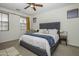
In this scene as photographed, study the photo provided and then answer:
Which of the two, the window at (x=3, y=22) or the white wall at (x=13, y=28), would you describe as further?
the white wall at (x=13, y=28)

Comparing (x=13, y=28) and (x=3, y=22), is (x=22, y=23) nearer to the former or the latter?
(x=13, y=28)

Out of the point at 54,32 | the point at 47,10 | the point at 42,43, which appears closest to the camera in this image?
the point at 42,43

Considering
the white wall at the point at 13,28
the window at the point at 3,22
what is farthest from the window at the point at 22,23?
the window at the point at 3,22

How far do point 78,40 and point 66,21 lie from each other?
82cm

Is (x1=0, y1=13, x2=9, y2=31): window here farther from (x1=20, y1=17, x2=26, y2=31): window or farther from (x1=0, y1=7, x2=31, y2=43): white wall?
(x1=20, y1=17, x2=26, y2=31): window

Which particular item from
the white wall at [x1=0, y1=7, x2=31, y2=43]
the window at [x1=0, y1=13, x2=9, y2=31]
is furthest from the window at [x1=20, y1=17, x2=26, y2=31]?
the window at [x1=0, y1=13, x2=9, y2=31]

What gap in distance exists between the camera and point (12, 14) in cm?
189

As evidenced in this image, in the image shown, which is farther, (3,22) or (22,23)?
(22,23)

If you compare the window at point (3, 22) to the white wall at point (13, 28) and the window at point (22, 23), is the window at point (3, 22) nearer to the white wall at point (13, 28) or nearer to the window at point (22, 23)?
the white wall at point (13, 28)

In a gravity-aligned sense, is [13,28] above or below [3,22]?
below

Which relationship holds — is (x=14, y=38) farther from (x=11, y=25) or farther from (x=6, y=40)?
(x=11, y=25)

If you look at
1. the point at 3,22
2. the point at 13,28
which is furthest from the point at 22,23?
the point at 3,22

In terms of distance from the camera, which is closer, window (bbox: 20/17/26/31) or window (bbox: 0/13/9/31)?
window (bbox: 0/13/9/31)

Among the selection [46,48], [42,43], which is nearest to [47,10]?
[42,43]
